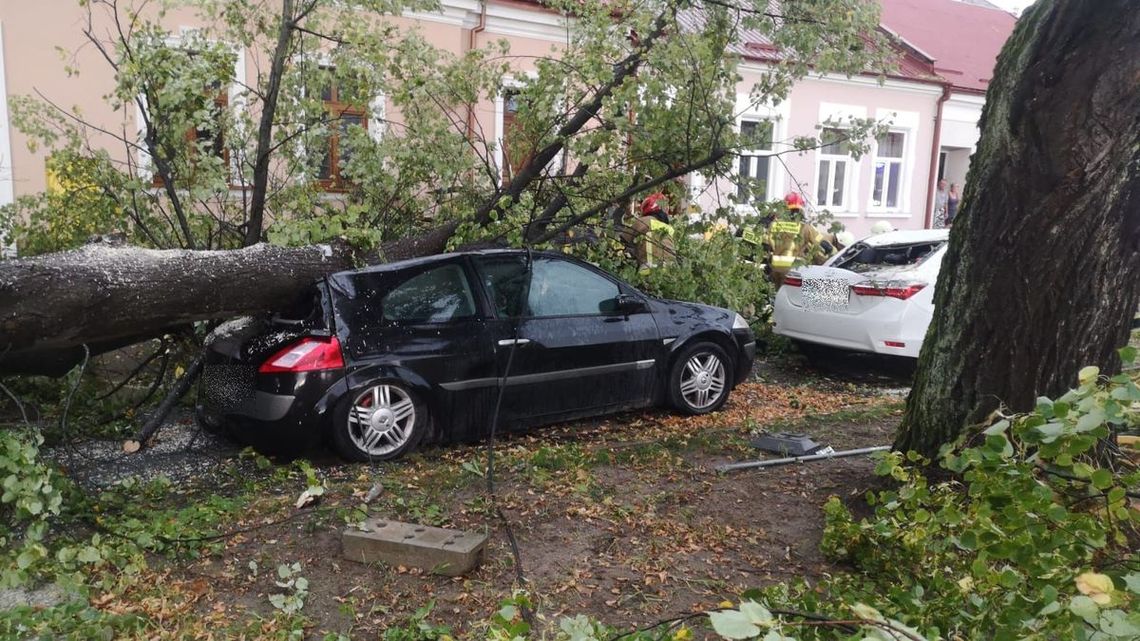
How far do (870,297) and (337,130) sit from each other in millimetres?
4689

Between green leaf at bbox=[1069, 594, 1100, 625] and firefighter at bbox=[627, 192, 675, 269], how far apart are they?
561cm

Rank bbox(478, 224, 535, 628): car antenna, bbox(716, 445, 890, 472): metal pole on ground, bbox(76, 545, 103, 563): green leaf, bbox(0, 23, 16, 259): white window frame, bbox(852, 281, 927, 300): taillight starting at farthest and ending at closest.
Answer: bbox(0, 23, 16, 259): white window frame, bbox(852, 281, 927, 300): taillight, bbox(716, 445, 890, 472): metal pole on ground, bbox(478, 224, 535, 628): car antenna, bbox(76, 545, 103, 563): green leaf

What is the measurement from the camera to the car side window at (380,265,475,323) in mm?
5512

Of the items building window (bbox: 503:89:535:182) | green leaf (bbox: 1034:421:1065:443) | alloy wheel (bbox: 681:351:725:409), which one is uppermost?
building window (bbox: 503:89:535:182)

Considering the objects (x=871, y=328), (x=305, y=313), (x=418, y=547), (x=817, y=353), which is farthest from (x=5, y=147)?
(x=871, y=328)

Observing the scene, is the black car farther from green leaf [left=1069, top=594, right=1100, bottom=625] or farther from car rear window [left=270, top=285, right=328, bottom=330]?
green leaf [left=1069, top=594, right=1100, bottom=625]

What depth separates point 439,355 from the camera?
5531 mm

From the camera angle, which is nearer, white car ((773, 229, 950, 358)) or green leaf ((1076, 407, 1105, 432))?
green leaf ((1076, 407, 1105, 432))

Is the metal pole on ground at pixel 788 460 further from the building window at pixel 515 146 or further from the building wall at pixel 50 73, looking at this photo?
the building wall at pixel 50 73

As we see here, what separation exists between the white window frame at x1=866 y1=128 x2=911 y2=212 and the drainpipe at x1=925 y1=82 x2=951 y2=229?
608 millimetres

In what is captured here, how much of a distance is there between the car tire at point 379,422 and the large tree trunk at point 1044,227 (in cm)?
294

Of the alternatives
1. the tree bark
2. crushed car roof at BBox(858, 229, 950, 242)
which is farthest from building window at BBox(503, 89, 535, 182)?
crushed car roof at BBox(858, 229, 950, 242)

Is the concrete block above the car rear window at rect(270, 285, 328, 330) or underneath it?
underneath

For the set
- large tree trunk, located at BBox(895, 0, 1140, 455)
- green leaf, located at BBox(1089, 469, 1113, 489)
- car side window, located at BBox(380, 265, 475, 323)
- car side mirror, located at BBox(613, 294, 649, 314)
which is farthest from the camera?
car side mirror, located at BBox(613, 294, 649, 314)
